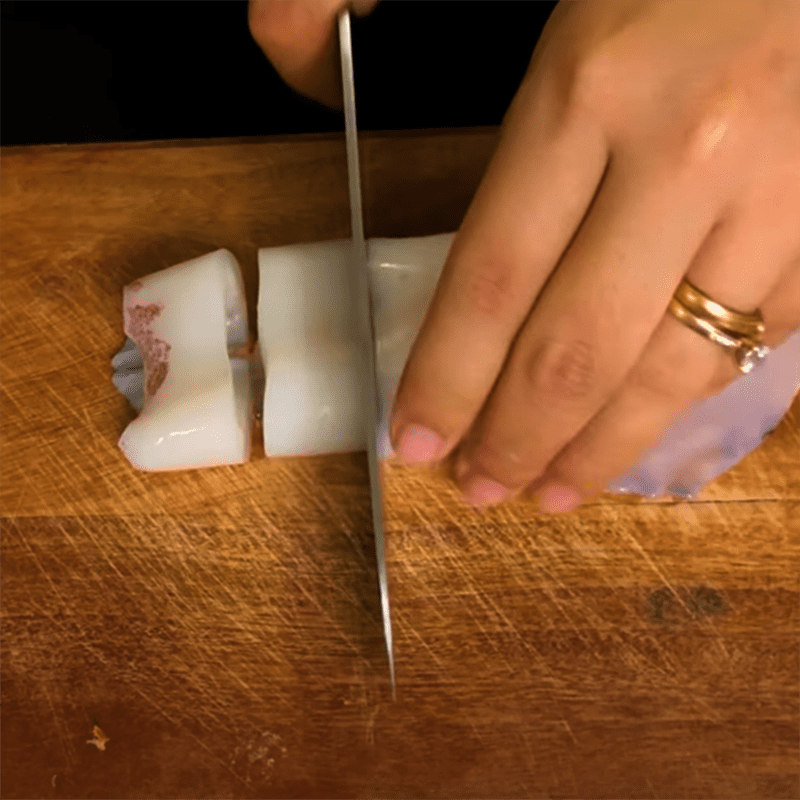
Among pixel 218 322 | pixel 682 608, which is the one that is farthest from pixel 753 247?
pixel 218 322

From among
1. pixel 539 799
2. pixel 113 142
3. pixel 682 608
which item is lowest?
pixel 539 799

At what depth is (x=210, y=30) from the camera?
41.4 inches

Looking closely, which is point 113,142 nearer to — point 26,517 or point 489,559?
point 26,517

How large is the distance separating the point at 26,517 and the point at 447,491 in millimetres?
413

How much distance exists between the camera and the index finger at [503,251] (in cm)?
67

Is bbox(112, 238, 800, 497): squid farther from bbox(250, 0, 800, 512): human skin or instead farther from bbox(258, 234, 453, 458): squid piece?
bbox(250, 0, 800, 512): human skin

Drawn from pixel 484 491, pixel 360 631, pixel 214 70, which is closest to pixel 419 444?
pixel 484 491

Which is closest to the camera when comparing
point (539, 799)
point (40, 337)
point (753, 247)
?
point (753, 247)

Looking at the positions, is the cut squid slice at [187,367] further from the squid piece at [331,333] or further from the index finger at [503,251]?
the index finger at [503,251]

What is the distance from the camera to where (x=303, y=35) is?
792 mm

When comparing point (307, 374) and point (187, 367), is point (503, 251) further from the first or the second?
point (187, 367)

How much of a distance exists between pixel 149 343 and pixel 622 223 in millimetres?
493

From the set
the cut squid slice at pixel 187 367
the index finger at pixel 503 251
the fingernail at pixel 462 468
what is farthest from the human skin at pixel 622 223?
the cut squid slice at pixel 187 367

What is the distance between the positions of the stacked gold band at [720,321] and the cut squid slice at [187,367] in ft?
1.37
